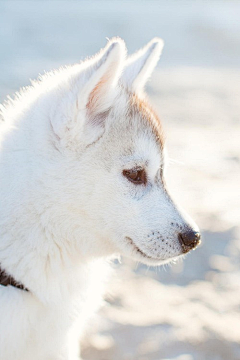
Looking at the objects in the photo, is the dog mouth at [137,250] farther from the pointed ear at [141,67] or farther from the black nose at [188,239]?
the pointed ear at [141,67]

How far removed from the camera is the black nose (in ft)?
8.79

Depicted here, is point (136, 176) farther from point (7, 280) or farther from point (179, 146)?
point (179, 146)

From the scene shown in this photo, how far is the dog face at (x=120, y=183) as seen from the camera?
2588 mm

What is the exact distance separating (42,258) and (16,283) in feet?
0.53

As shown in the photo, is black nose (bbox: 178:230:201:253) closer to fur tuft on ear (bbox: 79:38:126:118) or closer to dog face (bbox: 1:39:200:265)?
dog face (bbox: 1:39:200:265)

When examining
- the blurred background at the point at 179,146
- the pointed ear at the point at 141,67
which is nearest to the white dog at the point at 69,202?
the pointed ear at the point at 141,67

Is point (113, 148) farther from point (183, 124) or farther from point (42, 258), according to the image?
point (183, 124)

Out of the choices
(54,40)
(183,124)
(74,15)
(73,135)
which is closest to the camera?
(73,135)

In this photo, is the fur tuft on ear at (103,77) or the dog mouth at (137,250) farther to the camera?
the dog mouth at (137,250)

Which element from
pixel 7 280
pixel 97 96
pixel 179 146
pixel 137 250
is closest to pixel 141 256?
pixel 137 250

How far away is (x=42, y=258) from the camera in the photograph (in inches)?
103

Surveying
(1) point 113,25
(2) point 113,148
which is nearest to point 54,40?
(1) point 113,25

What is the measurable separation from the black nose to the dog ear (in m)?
0.61

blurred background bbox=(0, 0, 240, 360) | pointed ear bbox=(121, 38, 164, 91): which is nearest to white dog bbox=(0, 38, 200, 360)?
pointed ear bbox=(121, 38, 164, 91)
